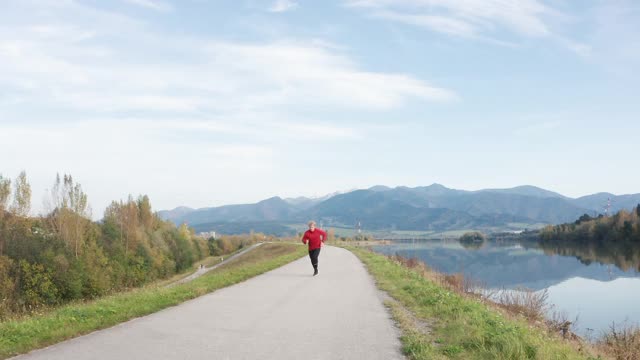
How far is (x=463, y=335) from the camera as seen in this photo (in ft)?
32.9

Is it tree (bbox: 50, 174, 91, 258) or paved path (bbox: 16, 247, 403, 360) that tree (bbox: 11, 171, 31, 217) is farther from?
paved path (bbox: 16, 247, 403, 360)

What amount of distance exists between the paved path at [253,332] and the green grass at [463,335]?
1.46 ft

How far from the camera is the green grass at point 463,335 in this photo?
340 inches

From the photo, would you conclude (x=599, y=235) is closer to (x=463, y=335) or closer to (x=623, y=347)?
(x=623, y=347)

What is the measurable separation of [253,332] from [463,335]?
3.74 m

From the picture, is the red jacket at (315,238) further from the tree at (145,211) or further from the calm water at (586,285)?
the tree at (145,211)

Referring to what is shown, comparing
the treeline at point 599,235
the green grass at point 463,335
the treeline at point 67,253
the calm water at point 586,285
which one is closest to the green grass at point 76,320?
the green grass at point 463,335

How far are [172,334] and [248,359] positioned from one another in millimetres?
2647

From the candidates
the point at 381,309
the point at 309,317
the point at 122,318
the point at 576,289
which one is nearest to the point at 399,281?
the point at 381,309

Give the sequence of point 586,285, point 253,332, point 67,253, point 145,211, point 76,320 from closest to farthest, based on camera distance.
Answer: point 253,332 → point 76,320 → point 586,285 → point 67,253 → point 145,211

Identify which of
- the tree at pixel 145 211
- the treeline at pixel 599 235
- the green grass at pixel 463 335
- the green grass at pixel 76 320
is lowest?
the treeline at pixel 599 235

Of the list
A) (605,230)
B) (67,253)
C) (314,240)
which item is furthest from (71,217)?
→ (605,230)

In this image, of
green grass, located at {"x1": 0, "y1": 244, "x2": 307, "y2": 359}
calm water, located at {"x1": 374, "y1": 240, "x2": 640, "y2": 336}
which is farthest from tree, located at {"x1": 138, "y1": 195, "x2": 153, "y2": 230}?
green grass, located at {"x1": 0, "y1": 244, "x2": 307, "y2": 359}

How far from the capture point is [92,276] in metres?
56.6
